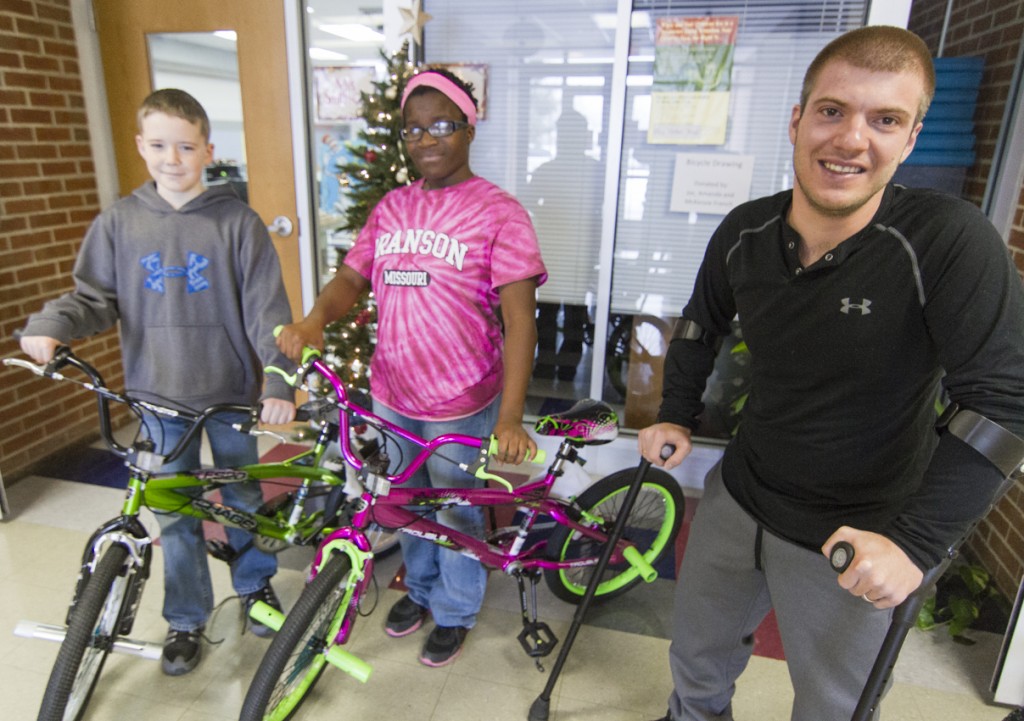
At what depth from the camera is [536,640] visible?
199cm

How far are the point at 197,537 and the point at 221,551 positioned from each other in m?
0.11

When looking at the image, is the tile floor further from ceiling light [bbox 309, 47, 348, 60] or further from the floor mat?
ceiling light [bbox 309, 47, 348, 60]

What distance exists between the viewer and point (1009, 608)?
231 centimetres

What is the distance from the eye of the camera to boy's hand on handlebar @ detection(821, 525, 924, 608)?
0.99 meters

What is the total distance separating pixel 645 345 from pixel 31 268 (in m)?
3.00

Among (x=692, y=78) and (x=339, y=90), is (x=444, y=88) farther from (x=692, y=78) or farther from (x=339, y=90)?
(x=339, y=90)

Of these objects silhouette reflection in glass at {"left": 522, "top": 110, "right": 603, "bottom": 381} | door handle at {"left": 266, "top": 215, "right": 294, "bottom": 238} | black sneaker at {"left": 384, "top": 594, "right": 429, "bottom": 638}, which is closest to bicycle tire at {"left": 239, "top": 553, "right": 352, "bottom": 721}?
black sneaker at {"left": 384, "top": 594, "right": 429, "bottom": 638}

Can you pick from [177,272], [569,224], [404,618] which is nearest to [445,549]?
[404,618]

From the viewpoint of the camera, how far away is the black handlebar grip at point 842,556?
1011mm

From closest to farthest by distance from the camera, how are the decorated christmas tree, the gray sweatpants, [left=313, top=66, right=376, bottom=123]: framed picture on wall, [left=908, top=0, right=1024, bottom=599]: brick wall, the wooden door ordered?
1. the gray sweatpants
2. [left=908, top=0, right=1024, bottom=599]: brick wall
3. the decorated christmas tree
4. the wooden door
5. [left=313, top=66, right=376, bottom=123]: framed picture on wall

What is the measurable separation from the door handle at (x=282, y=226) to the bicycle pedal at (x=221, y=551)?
1.79 meters

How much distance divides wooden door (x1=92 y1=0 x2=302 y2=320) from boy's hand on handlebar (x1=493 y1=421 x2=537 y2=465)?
225 centimetres

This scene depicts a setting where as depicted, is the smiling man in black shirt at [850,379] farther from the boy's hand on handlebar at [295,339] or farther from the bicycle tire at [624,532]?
the boy's hand on handlebar at [295,339]

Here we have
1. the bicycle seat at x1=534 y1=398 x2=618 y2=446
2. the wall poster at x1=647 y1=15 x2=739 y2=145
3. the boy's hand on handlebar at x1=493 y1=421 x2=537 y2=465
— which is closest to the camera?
the boy's hand on handlebar at x1=493 y1=421 x2=537 y2=465
